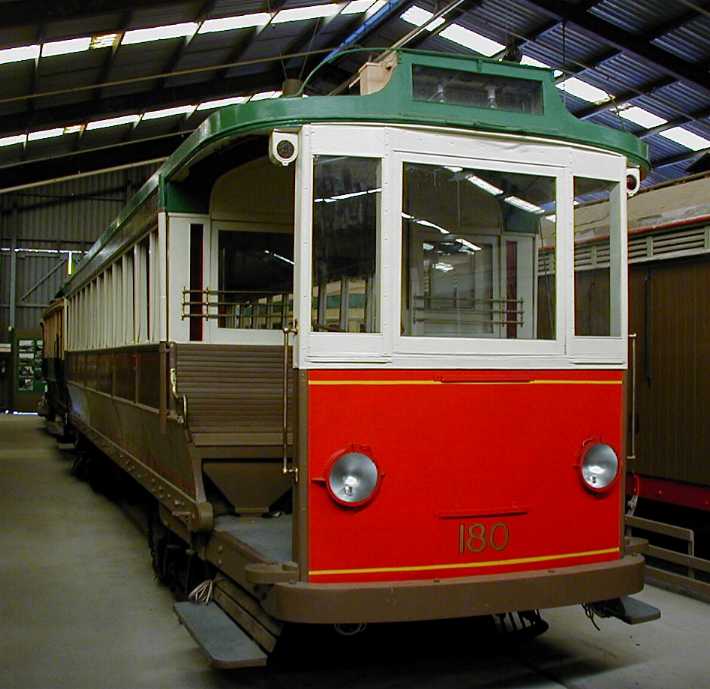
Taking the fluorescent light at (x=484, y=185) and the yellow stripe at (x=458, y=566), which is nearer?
the yellow stripe at (x=458, y=566)

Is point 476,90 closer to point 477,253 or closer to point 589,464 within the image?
point 477,253

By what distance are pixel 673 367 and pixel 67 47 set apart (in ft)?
33.7

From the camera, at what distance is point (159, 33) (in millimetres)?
14031

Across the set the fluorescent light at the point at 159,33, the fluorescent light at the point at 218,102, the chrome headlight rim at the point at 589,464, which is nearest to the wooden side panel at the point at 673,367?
the chrome headlight rim at the point at 589,464

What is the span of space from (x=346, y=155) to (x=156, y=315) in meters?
2.40

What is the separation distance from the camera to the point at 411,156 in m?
4.14

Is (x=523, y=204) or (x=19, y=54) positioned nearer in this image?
(x=523, y=204)

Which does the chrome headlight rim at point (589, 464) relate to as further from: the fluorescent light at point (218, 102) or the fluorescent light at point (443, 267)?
the fluorescent light at point (218, 102)

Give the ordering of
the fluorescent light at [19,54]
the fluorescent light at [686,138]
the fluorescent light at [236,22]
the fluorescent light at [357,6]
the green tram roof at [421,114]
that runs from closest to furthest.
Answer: the green tram roof at [421,114] → the fluorescent light at [19,54] → the fluorescent light at [236,22] → the fluorescent light at [357,6] → the fluorescent light at [686,138]

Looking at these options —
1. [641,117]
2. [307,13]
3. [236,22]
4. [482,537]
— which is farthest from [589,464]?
[641,117]

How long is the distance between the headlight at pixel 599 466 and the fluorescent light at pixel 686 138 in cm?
1507

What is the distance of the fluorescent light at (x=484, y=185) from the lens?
432cm

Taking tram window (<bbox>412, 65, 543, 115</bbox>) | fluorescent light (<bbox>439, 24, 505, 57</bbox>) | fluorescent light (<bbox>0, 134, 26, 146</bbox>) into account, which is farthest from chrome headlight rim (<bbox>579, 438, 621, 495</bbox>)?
fluorescent light (<bbox>0, 134, 26, 146</bbox>)

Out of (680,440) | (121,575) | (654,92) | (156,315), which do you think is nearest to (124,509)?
(121,575)
